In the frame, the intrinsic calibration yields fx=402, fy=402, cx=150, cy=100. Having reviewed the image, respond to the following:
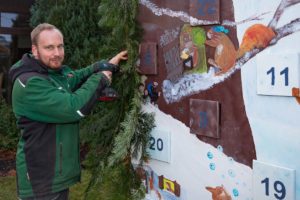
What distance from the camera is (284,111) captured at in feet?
6.21

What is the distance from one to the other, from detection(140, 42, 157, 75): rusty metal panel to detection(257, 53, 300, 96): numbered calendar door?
82 centimetres

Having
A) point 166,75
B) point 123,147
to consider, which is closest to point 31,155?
point 123,147

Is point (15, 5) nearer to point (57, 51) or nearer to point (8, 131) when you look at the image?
point (8, 131)

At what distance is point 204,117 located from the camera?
231 cm

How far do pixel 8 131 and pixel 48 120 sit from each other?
4.93 meters

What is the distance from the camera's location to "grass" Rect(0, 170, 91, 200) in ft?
15.2

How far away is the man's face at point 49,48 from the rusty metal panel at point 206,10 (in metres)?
0.91

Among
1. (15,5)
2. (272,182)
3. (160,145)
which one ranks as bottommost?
(272,182)

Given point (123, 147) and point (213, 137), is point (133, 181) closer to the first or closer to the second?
point (123, 147)

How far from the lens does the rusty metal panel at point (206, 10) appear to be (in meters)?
2.18

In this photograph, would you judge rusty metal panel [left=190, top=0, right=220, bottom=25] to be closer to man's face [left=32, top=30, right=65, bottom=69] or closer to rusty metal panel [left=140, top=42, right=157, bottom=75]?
rusty metal panel [left=140, top=42, right=157, bottom=75]

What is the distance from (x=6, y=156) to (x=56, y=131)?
4583 mm

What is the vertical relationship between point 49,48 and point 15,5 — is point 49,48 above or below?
below

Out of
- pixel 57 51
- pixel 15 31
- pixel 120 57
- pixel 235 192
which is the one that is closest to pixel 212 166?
pixel 235 192
